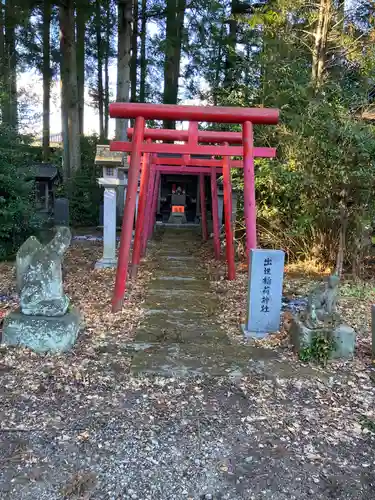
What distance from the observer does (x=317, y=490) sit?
2402mm

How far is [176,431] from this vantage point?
2.94 metres

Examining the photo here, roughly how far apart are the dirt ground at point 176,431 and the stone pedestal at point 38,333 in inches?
4.1

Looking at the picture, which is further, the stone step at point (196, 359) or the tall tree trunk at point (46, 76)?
the tall tree trunk at point (46, 76)

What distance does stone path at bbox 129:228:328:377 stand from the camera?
156 inches

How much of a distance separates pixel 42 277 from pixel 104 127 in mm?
21824

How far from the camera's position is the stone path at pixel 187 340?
3.96 metres

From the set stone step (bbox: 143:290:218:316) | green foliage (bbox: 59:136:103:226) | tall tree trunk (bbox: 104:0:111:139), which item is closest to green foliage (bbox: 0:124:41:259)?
stone step (bbox: 143:290:218:316)

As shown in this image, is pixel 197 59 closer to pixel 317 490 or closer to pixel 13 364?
pixel 13 364

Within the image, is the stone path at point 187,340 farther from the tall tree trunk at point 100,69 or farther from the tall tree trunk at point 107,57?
the tall tree trunk at point 100,69

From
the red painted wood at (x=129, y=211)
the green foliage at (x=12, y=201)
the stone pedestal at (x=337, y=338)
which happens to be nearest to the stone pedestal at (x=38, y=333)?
the red painted wood at (x=129, y=211)

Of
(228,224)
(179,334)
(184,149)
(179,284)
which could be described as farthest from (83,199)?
(179,334)

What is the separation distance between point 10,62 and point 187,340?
18.4 m

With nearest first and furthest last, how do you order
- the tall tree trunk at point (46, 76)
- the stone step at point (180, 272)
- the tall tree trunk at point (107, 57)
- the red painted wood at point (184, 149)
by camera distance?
1. the red painted wood at point (184, 149)
2. the stone step at point (180, 272)
3. the tall tree trunk at point (46, 76)
4. the tall tree trunk at point (107, 57)

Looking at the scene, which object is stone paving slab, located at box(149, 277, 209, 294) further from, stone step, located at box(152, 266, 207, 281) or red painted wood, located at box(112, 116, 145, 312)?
red painted wood, located at box(112, 116, 145, 312)
